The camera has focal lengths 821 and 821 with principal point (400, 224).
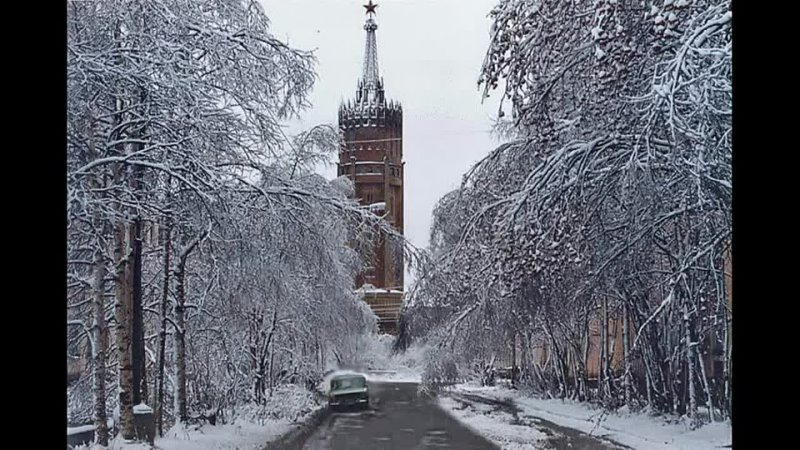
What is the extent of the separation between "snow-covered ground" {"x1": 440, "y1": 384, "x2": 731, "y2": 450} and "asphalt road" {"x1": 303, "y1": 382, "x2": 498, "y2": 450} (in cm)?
5

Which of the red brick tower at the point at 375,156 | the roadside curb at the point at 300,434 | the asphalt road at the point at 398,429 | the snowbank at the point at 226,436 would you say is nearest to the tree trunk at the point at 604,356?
the asphalt road at the point at 398,429

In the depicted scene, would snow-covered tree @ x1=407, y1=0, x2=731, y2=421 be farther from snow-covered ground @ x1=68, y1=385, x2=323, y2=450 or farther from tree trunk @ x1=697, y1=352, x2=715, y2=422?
snow-covered ground @ x1=68, y1=385, x2=323, y2=450

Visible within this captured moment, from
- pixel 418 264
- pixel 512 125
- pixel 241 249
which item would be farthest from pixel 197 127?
pixel 512 125

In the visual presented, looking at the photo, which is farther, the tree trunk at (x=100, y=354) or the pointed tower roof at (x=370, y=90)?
the pointed tower roof at (x=370, y=90)

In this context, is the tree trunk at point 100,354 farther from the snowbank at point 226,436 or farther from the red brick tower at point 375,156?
the red brick tower at point 375,156

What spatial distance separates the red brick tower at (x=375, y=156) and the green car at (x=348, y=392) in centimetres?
32

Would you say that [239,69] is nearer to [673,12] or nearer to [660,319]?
[673,12]

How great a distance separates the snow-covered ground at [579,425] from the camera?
2613 millimetres

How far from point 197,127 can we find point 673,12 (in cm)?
155

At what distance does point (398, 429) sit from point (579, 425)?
609 millimetres

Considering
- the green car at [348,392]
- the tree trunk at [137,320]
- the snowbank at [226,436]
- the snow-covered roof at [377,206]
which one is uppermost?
the snow-covered roof at [377,206]

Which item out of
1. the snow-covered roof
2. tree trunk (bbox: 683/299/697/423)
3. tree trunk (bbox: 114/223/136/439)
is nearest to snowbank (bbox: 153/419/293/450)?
tree trunk (bbox: 114/223/136/439)

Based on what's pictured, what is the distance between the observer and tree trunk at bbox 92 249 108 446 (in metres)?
2.56
